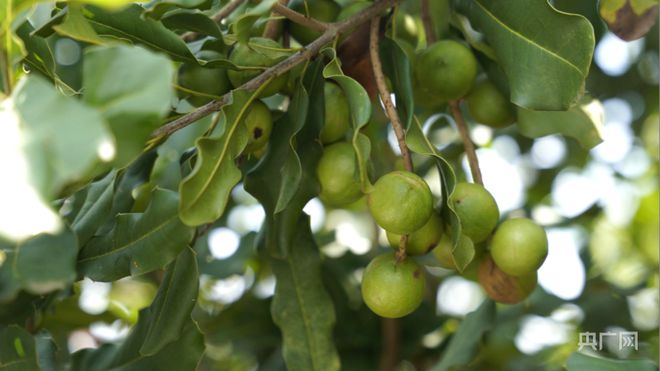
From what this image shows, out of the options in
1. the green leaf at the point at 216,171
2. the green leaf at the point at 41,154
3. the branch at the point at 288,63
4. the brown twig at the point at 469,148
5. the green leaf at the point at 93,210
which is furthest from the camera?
the brown twig at the point at 469,148

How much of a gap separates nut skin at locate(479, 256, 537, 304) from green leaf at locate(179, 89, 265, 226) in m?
0.39

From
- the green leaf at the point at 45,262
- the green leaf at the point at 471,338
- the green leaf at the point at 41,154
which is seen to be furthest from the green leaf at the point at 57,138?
the green leaf at the point at 471,338

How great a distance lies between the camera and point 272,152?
3.59 ft

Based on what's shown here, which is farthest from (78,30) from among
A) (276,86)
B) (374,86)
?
(374,86)

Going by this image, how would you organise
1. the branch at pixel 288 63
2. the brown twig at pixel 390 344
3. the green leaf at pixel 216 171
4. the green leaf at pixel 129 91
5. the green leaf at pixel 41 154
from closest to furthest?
the green leaf at pixel 41 154 < the green leaf at pixel 129 91 < the green leaf at pixel 216 171 < the branch at pixel 288 63 < the brown twig at pixel 390 344

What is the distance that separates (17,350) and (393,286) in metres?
0.44

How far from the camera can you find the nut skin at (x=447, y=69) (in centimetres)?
117

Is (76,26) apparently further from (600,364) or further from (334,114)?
(600,364)

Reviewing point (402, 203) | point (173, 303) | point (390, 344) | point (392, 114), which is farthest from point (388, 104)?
point (390, 344)

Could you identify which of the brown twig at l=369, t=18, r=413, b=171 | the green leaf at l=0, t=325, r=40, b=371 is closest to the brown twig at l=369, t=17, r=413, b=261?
the brown twig at l=369, t=18, r=413, b=171

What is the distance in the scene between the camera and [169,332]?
1011 mm

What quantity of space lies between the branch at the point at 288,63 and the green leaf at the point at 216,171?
0.03m

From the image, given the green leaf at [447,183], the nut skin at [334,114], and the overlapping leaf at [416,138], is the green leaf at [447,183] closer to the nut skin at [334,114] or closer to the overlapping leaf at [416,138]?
the overlapping leaf at [416,138]

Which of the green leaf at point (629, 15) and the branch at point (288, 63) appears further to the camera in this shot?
the green leaf at point (629, 15)
